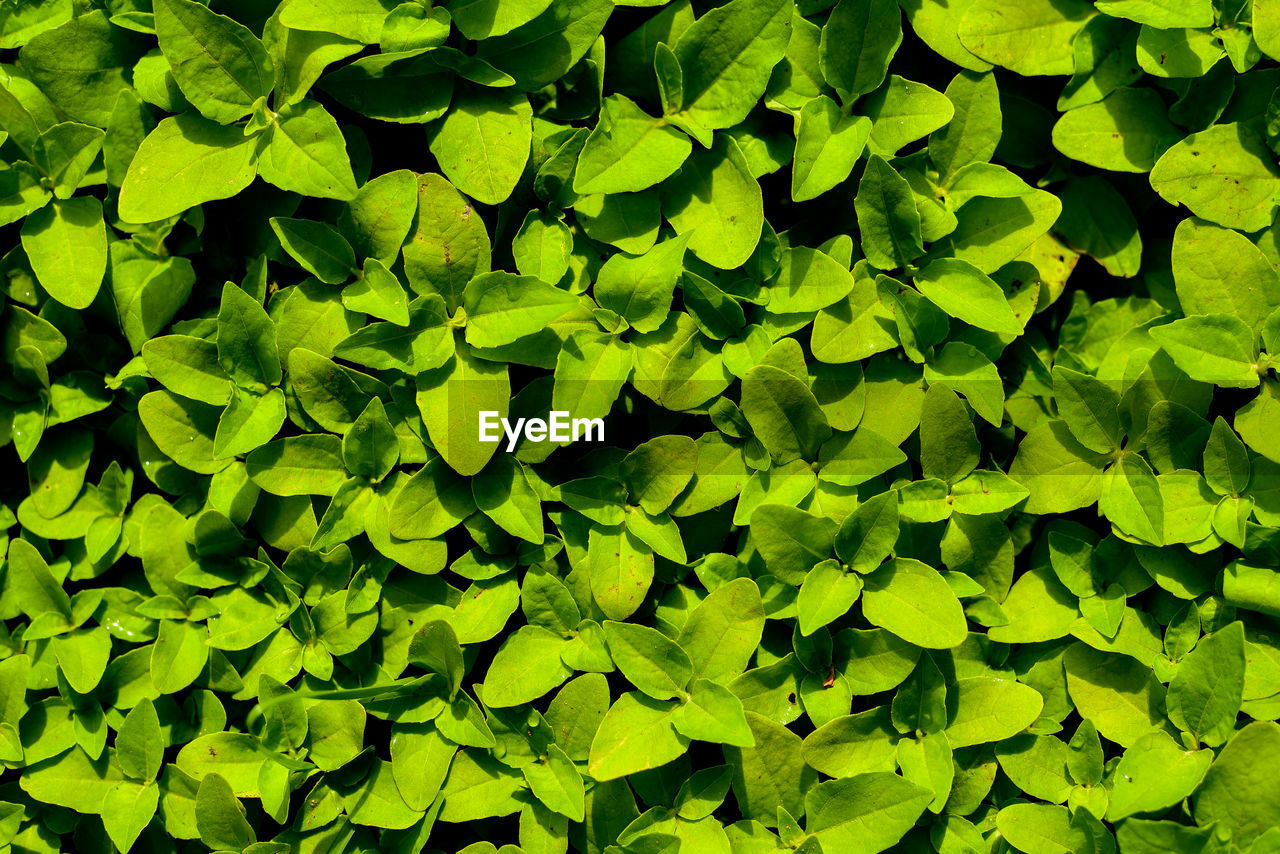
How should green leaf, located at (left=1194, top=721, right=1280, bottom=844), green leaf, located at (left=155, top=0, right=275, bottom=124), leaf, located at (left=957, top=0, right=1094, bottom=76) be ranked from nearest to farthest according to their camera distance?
1. green leaf, located at (left=1194, top=721, right=1280, bottom=844)
2. green leaf, located at (left=155, top=0, right=275, bottom=124)
3. leaf, located at (left=957, top=0, right=1094, bottom=76)

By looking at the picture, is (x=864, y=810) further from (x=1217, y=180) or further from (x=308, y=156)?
(x=308, y=156)

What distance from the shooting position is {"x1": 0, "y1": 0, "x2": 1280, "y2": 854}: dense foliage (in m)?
2.20

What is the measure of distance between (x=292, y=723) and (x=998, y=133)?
84.9 inches

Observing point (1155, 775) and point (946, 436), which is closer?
point (1155, 775)

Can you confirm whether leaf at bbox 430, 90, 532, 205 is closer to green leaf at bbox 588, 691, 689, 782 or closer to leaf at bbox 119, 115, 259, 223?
leaf at bbox 119, 115, 259, 223

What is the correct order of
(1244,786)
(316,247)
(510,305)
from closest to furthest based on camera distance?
→ (1244,786) → (510,305) → (316,247)

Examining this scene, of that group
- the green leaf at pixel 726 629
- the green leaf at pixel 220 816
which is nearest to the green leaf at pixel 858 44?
the green leaf at pixel 726 629

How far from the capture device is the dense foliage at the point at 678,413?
220cm

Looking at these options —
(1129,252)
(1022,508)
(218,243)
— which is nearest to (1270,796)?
(1022,508)

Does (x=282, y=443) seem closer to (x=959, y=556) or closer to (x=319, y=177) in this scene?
(x=319, y=177)

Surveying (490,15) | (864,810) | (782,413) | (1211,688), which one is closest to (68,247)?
(490,15)

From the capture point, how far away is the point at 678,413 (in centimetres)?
246

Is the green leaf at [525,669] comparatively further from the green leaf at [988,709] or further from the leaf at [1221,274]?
the leaf at [1221,274]

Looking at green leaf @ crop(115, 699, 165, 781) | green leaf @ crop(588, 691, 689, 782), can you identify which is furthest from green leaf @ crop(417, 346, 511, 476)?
green leaf @ crop(115, 699, 165, 781)
